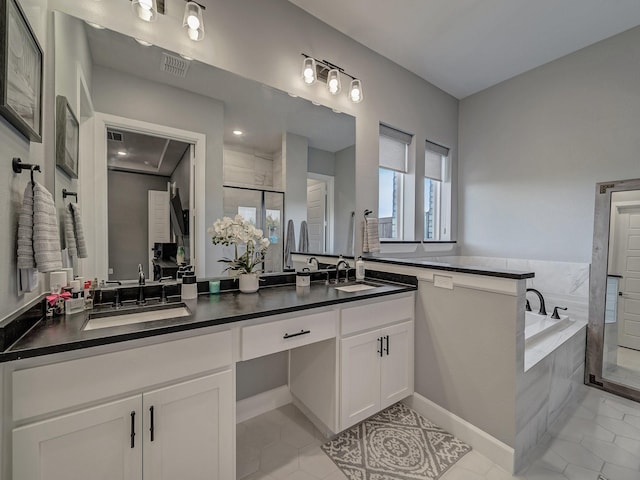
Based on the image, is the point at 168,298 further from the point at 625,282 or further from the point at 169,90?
the point at 625,282

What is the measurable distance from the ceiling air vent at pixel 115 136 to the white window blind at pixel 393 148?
207 centimetres

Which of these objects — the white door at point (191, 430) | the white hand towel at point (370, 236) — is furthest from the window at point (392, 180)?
the white door at point (191, 430)

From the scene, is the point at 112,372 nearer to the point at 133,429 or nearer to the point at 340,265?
the point at 133,429

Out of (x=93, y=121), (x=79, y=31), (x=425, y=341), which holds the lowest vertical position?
(x=425, y=341)

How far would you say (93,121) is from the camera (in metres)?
1.36

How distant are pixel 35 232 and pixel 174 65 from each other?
1164 mm

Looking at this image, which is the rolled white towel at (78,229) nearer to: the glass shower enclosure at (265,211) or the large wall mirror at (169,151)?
the large wall mirror at (169,151)

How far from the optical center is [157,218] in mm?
1490

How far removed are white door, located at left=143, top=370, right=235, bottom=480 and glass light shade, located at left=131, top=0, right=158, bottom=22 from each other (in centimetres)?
180

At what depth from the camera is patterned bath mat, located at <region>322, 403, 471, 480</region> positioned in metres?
1.45

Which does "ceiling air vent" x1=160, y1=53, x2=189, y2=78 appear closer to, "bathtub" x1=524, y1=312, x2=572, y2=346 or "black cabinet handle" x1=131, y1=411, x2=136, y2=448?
"black cabinet handle" x1=131, y1=411, x2=136, y2=448

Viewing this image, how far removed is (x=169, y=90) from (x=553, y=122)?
3379 millimetres

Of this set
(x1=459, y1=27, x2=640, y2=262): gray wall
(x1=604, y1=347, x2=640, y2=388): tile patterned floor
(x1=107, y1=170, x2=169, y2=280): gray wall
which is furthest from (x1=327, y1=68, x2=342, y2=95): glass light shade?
(x1=604, y1=347, x2=640, y2=388): tile patterned floor

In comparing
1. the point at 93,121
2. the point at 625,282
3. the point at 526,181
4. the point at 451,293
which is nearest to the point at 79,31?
the point at 93,121
